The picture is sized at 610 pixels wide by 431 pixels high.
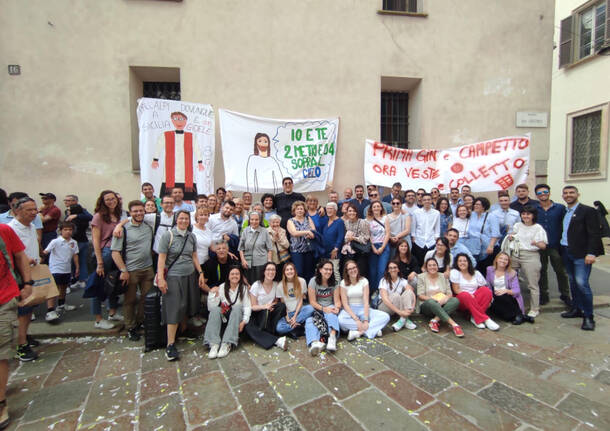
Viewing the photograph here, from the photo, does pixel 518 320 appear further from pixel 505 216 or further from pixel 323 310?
pixel 323 310

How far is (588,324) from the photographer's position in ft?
13.1

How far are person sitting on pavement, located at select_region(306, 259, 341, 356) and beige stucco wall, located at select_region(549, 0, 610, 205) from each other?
12866 mm

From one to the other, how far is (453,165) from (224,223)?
5448 millimetres

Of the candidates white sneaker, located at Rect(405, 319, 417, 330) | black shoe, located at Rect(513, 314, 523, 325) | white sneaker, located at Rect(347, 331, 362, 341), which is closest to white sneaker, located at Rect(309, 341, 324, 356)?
white sneaker, located at Rect(347, 331, 362, 341)

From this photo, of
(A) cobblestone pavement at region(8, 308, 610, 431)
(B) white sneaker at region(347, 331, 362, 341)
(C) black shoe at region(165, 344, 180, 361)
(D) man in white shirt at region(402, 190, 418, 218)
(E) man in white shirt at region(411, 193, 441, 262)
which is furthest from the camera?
(D) man in white shirt at region(402, 190, 418, 218)

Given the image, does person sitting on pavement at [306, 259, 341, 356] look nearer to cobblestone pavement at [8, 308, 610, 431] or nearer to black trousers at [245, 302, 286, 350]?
cobblestone pavement at [8, 308, 610, 431]

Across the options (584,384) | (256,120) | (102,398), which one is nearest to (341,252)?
(584,384)

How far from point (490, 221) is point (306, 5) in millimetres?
6011

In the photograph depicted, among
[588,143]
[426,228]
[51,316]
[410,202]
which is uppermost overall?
[588,143]

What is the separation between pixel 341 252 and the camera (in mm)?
4598

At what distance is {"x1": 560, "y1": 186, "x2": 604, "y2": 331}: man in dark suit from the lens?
4059mm

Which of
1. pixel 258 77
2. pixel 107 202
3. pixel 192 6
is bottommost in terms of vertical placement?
pixel 107 202

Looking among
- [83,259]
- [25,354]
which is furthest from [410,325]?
[83,259]

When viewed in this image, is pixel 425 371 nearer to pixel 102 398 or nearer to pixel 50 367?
pixel 102 398
